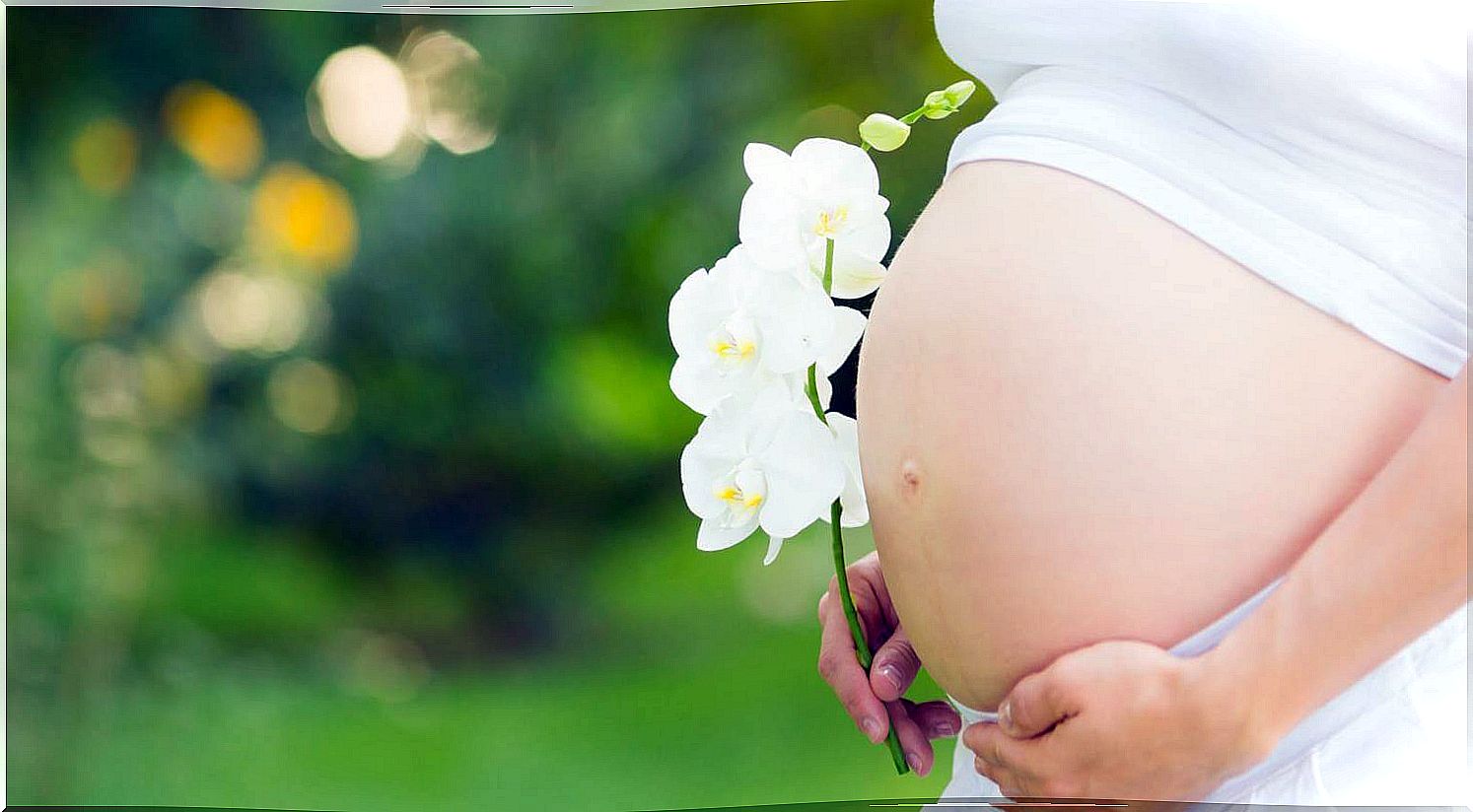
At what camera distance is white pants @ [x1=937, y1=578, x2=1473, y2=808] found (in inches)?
21.4

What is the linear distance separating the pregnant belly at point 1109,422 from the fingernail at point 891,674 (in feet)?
0.34

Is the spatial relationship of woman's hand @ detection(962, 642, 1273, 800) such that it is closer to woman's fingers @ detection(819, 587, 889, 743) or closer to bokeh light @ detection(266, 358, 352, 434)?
woman's fingers @ detection(819, 587, 889, 743)

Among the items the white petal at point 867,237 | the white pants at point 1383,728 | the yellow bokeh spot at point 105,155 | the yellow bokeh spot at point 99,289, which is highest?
the yellow bokeh spot at point 105,155

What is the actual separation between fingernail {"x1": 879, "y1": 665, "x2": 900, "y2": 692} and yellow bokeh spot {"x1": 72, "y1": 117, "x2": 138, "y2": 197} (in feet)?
2.10

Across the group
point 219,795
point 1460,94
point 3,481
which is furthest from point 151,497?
point 1460,94

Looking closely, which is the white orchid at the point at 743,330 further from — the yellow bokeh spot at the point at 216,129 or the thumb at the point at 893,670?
the yellow bokeh spot at the point at 216,129

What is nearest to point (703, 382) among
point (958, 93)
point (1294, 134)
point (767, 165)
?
point (767, 165)

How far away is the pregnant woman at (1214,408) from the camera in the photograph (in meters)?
0.53

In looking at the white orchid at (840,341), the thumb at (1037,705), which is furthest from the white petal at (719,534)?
the thumb at (1037,705)

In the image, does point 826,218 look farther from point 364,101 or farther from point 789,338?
point 364,101

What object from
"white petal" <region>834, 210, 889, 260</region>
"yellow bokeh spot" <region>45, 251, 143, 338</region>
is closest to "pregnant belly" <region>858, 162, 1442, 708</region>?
"white petal" <region>834, 210, 889, 260</region>

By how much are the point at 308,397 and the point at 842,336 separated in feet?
1.29

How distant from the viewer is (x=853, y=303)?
75cm

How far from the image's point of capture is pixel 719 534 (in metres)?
0.75
